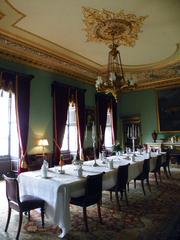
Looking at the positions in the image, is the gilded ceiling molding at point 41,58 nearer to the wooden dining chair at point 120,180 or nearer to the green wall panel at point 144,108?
the green wall panel at point 144,108

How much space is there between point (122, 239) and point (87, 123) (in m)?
6.74

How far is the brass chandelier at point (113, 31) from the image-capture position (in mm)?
4992

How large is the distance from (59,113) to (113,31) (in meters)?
3.62

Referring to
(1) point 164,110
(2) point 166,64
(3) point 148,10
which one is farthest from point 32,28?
(1) point 164,110

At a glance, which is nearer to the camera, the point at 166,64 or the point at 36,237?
the point at 36,237

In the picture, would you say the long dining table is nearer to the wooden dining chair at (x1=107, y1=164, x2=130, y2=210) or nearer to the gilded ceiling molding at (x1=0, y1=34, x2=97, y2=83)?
the wooden dining chair at (x1=107, y1=164, x2=130, y2=210)

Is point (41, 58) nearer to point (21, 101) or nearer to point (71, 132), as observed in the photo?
point (21, 101)

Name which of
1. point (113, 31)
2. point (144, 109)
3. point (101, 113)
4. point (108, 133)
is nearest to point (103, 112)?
point (101, 113)

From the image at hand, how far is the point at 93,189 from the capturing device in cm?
366

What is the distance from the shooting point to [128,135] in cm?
1133

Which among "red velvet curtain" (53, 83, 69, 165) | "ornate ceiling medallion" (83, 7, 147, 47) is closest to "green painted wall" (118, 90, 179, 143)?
"red velvet curtain" (53, 83, 69, 165)

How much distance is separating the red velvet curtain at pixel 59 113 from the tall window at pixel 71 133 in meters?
0.91

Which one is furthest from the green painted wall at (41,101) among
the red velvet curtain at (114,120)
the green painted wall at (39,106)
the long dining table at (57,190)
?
the long dining table at (57,190)

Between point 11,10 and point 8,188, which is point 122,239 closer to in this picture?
point 8,188
